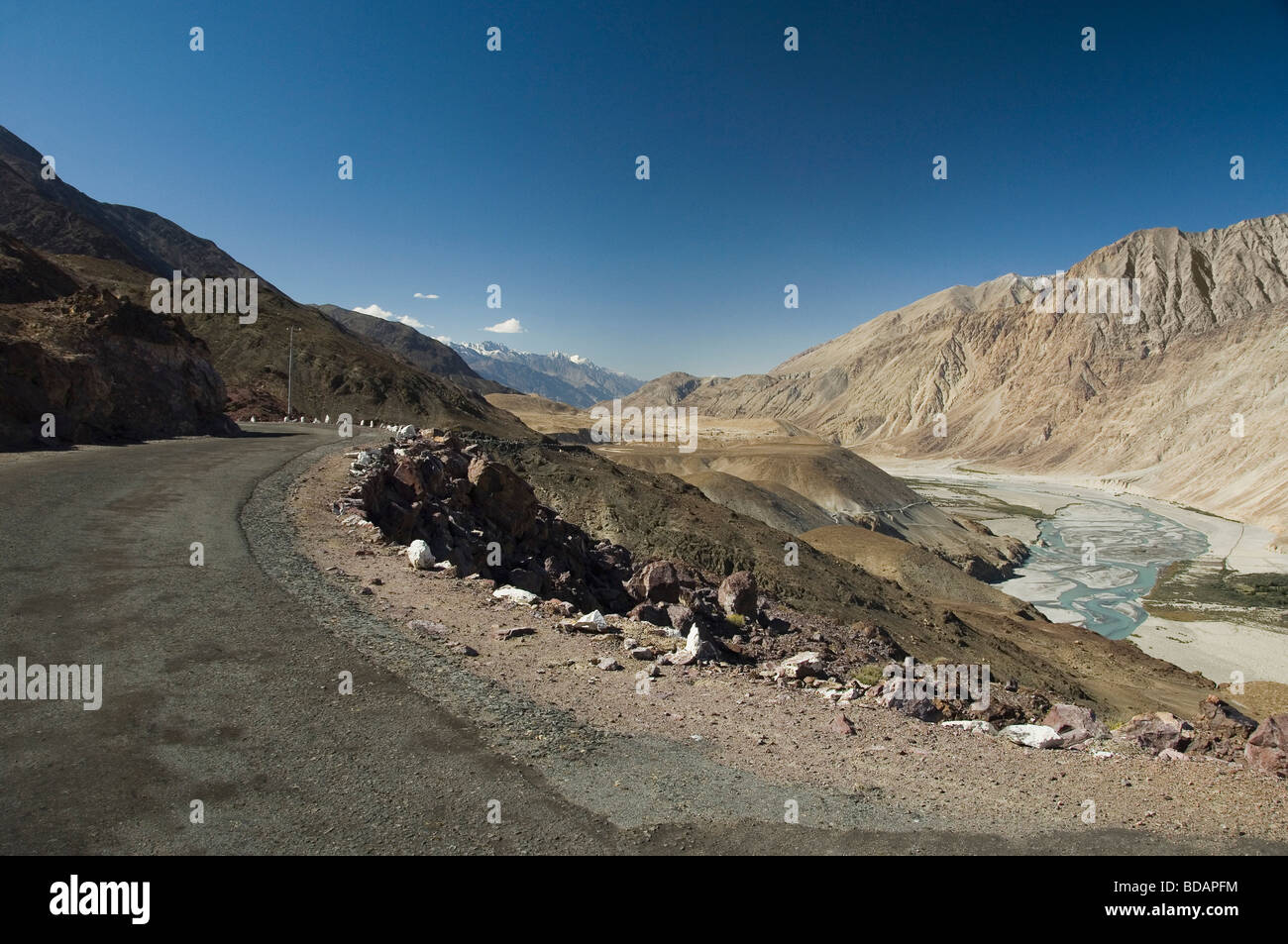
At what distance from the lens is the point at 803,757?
6238mm

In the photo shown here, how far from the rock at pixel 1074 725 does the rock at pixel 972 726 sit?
719 mm

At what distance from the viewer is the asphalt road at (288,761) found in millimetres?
4359

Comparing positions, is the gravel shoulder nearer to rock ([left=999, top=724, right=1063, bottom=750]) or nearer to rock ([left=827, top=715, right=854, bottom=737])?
rock ([left=827, top=715, right=854, bottom=737])

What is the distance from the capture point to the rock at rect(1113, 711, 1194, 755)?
7.50 m

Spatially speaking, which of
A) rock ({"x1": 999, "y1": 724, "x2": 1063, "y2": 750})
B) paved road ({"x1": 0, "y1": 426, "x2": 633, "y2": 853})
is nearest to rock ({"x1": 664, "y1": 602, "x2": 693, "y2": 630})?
rock ({"x1": 999, "y1": 724, "x2": 1063, "y2": 750})

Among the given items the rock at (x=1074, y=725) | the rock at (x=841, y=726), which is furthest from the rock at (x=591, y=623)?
the rock at (x=1074, y=725)

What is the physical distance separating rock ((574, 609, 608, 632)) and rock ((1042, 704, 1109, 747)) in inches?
235

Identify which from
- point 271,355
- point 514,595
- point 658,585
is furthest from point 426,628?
point 271,355

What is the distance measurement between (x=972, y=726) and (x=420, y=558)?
8.92 metres

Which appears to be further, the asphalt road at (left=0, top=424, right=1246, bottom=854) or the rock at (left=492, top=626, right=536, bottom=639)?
the rock at (left=492, top=626, right=536, bottom=639)

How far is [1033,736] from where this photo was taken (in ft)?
23.9
